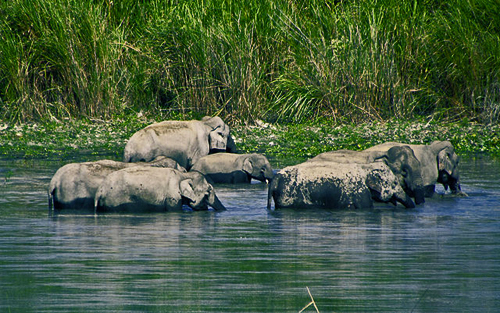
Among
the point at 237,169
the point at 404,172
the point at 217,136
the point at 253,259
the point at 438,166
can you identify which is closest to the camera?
the point at 253,259

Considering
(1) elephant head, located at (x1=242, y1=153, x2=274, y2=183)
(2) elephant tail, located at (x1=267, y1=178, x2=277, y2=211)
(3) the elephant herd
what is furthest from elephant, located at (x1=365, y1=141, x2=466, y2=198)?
(2) elephant tail, located at (x1=267, y1=178, x2=277, y2=211)

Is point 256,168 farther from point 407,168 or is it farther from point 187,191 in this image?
point 187,191

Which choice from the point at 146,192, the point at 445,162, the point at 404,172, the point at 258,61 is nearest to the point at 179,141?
the point at 445,162

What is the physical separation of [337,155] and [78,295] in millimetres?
6823

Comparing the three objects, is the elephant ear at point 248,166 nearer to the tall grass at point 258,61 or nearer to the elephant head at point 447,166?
the elephant head at point 447,166

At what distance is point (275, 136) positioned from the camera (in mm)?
20922

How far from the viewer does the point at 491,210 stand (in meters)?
12.0

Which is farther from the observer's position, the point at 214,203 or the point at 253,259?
the point at 214,203

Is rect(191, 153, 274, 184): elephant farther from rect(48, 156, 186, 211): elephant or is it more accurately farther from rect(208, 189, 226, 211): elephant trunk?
rect(48, 156, 186, 211): elephant

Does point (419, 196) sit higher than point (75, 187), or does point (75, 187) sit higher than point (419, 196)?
point (75, 187)

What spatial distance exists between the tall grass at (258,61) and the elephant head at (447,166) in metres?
8.24

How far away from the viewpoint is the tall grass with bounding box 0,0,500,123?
22.6 meters

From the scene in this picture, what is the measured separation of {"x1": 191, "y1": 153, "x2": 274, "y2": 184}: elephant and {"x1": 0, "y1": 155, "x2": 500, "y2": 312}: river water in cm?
230

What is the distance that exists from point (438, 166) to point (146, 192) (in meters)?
4.23
